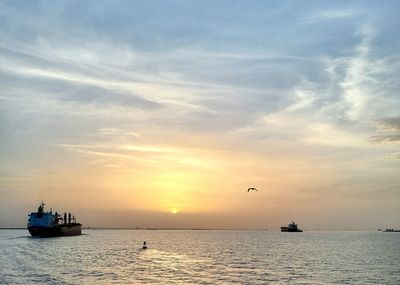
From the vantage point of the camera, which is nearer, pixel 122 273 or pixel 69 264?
pixel 122 273

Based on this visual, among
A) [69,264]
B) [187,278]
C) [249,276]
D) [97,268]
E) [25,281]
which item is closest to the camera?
[25,281]

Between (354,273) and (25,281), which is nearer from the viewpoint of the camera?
(25,281)

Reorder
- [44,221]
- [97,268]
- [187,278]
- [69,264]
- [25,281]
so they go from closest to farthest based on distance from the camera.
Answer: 1. [25,281]
2. [187,278]
3. [97,268]
4. [69,264]
5. [44,221]

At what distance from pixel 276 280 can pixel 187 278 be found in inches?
457

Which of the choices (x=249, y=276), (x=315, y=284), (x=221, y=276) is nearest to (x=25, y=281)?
(x=221, y=276)

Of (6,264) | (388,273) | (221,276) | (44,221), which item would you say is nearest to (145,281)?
(221,276)

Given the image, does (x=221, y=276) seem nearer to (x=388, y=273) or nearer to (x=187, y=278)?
(x=187, y=278)

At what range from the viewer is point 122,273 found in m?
62.9

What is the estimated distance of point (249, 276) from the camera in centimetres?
6322

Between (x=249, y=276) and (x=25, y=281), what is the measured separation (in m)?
29.2

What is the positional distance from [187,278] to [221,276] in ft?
17.5

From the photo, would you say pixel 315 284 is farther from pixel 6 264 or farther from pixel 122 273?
pixel 6 264

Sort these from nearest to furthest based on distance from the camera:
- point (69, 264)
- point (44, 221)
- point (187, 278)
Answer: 1. point (187, 278)
2. point (69, 264)
3. point (44, 221)

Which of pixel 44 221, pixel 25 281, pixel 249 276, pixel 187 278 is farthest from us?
pixel 44 221
